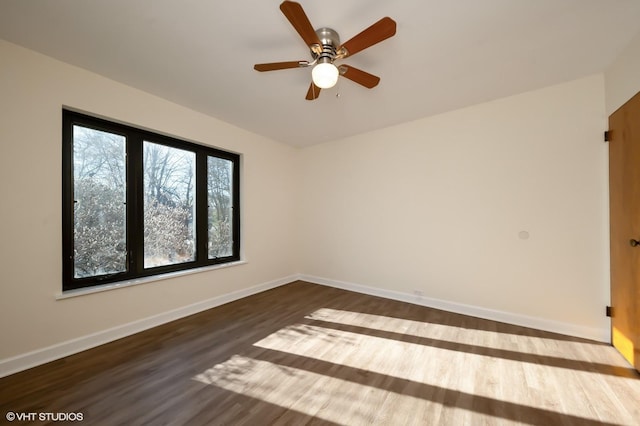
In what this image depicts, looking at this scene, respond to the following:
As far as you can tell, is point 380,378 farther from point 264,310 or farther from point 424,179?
point 424,179

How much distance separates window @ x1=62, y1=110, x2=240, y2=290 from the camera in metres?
2.38

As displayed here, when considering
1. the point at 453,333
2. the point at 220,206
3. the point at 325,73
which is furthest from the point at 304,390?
the point at 220,206

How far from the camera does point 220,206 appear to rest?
12.2 ft

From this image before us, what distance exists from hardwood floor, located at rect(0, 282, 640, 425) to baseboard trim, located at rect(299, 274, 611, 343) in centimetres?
12

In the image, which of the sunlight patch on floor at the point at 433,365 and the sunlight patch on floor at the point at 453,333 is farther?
the sunlight patch on floor at the point at 453,333

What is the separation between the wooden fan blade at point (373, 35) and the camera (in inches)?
56.3

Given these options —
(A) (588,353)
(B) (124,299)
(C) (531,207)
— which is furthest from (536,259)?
(B) (124,299)

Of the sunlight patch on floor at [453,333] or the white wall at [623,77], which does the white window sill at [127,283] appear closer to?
the sunlight patch on floor at [453,333]

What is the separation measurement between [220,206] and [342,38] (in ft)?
9.22

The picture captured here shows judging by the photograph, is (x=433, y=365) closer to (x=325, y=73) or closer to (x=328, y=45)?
(x=325, y=73)

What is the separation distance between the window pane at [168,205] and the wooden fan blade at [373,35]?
8.40 ft

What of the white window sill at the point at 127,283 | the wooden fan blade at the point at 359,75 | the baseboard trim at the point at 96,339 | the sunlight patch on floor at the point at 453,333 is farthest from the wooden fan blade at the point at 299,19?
the baseboard trim at the point at 96,339

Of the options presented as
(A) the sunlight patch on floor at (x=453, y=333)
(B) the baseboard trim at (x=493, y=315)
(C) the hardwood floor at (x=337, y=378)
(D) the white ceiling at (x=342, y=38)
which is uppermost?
(D) the white ceiling at (x=342, y=38)

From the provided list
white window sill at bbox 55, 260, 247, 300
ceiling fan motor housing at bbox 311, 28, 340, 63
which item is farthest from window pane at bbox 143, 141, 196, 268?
ceiling fan motor housing at bbox 311, 28, 340, 63
